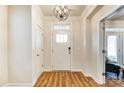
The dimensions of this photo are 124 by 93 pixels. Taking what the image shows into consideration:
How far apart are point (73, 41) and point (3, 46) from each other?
398 centimetres

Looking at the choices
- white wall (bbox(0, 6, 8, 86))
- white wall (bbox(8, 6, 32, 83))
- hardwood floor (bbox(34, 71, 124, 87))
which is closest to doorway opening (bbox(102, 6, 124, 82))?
→ hardwood floor (bbox(34, 71, 124, 87))

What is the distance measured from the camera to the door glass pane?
17.8ft

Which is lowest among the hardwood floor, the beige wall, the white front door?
the hardwood floor

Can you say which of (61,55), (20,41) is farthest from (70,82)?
(61,55)

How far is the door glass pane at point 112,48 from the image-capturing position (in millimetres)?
5418

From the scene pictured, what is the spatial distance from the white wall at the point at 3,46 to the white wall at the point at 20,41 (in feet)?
0.51

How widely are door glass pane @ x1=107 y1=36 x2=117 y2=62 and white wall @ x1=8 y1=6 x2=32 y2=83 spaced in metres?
2.54

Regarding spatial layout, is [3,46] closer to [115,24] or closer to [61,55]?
[115,24]

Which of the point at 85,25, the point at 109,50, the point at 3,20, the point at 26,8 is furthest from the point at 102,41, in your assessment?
the point at 3,20

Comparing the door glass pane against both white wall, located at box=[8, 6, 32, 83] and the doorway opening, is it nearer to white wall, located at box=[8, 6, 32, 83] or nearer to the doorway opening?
the doorway opening

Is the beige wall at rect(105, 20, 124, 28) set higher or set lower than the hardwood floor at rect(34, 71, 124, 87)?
higher

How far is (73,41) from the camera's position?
7.72 m
